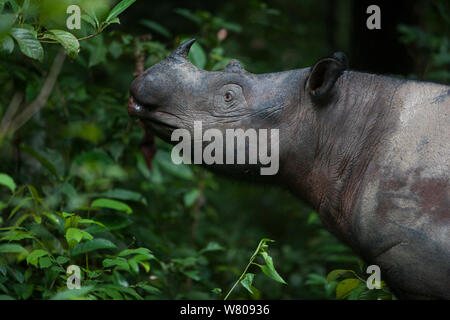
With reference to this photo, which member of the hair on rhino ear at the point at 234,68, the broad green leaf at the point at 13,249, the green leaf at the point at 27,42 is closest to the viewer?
the green leaf at the point at 27,42

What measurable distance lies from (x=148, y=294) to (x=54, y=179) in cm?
121

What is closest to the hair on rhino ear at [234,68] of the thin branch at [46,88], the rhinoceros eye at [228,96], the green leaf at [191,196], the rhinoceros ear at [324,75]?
the rhinoceros eye at [228,96]

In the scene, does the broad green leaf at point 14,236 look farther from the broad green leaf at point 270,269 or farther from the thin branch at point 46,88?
the broad green leaf at point 270,269

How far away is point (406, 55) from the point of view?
26.6ft

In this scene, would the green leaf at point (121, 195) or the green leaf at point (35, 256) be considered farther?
the green leaf at point (121, 195)

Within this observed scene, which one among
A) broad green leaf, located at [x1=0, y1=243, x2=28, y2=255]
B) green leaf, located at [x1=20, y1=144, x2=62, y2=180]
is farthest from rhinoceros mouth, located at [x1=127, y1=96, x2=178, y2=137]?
broad green leaf, located at [x1=0, y1=243, x2=28, y2=255]

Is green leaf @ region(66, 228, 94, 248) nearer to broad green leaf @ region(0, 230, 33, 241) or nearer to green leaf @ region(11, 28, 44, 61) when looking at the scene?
broad green leaf @ region(0, 230, 33, 241)

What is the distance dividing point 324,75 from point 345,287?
1517 millimetres

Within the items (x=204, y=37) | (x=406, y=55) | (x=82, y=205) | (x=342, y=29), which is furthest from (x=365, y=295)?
(x=342, y=29)

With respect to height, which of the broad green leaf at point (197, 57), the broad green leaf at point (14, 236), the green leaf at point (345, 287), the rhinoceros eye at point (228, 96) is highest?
the broad green leaf at point (197, 57)

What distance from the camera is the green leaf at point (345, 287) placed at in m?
4.48

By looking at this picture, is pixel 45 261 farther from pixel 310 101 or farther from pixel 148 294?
pixel 310 101

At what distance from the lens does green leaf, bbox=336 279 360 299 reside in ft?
14.7

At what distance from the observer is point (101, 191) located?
562cm
